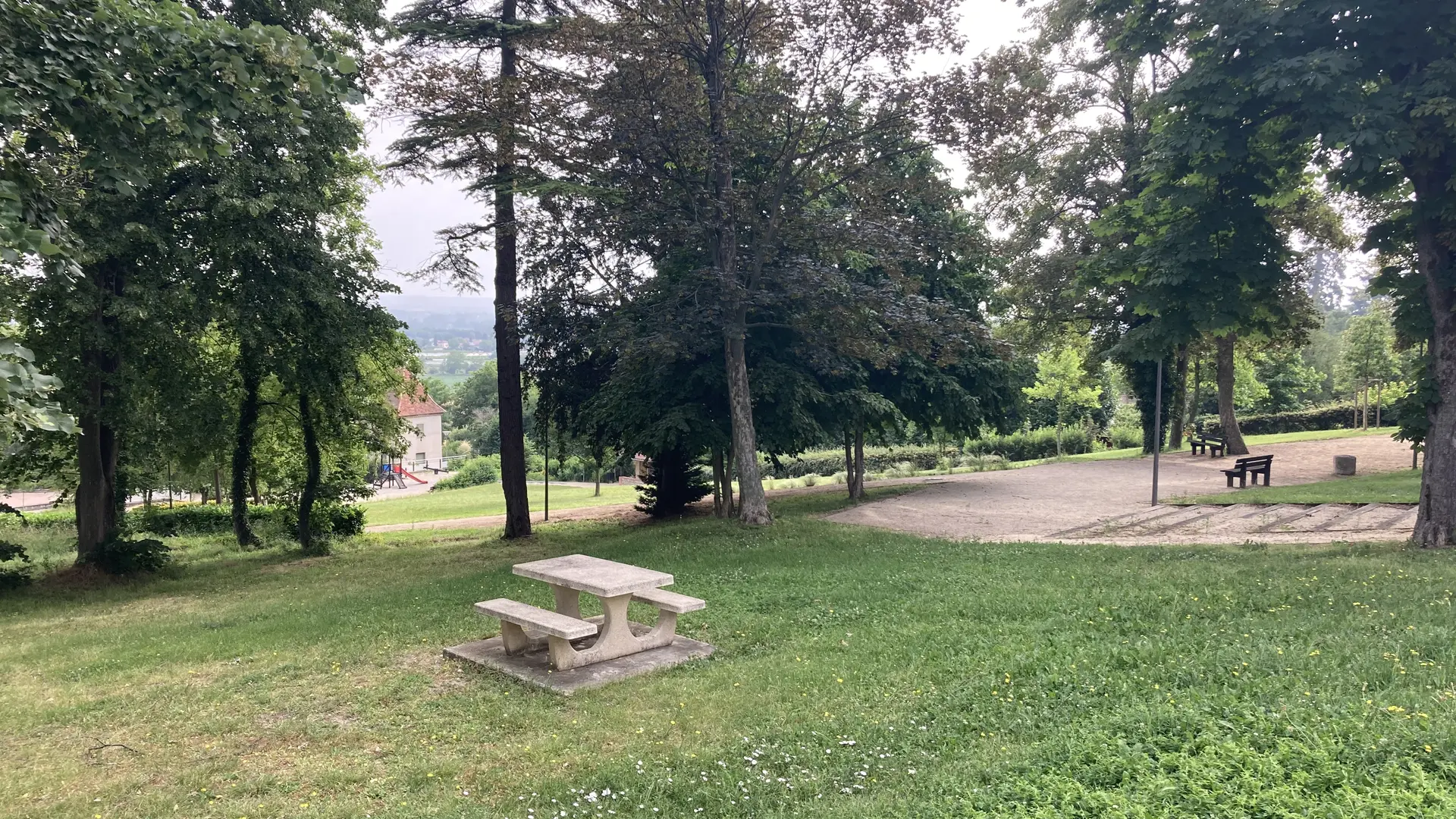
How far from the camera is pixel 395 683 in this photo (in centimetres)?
686

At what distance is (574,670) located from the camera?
6965 mm

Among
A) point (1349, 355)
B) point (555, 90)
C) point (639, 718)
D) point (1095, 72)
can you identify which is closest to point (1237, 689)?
point (639, 718)

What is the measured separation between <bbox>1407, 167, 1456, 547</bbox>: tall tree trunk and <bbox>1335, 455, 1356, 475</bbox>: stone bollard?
11.1m

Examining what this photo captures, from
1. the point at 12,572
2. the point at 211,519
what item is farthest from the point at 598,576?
the point at 211,519

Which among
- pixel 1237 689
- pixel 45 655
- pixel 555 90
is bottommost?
pixel 45 655

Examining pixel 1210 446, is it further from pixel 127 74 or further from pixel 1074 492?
pixel 127 74

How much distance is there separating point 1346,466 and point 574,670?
787 inches

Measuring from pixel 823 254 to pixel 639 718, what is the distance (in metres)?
10.4

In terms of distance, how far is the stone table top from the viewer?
7062mm

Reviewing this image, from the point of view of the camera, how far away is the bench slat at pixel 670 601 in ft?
23.4

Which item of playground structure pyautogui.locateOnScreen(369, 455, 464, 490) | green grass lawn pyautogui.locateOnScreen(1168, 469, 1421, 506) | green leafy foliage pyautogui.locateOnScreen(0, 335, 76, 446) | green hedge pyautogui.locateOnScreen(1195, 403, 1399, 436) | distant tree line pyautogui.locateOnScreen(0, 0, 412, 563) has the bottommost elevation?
playground structure pyautogui.locateOnScreen(369, 455, 464, 490)

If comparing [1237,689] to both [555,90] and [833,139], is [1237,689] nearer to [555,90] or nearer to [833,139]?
[833,139]

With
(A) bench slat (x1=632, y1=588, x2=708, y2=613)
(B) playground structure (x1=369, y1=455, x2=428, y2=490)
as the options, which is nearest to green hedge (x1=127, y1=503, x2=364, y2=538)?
(A) bench slat (x1=632, y1=588, x2=708, y2=613)

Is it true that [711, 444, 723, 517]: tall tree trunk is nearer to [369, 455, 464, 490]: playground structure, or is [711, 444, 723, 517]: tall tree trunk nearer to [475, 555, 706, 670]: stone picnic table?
[475, 555, 706, 670]: stone picnic table
